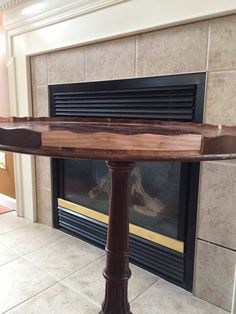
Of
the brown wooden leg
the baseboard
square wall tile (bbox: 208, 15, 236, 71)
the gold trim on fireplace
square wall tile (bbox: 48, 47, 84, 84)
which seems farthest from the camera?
the baseboard

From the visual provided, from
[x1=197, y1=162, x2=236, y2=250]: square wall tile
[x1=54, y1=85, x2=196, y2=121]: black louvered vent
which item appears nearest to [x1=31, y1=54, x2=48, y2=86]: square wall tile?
[x1=54, y1=85, x2=196, y2=121]: black louvered vent

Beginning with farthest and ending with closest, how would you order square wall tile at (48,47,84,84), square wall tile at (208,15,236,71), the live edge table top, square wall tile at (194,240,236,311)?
square wall tile at (48,47,84,84), square wall tile at (194,240,236,311), square wall tile at (208,15,236,71), the live edge table top

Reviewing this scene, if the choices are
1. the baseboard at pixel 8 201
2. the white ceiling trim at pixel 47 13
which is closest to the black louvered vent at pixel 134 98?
the white ceiling trim at pixel 47 13

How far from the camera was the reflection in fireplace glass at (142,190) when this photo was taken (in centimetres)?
137

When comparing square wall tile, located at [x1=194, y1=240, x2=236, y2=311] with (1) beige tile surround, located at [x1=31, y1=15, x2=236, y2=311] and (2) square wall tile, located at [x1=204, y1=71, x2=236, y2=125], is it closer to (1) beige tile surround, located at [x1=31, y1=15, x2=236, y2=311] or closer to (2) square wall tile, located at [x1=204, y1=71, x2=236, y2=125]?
(1) beige tile surround, located at [x1=31, y1=15, x2=236, y2=311]

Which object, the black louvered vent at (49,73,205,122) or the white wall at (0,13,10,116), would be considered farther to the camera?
the white wall at (0,13,10,116)

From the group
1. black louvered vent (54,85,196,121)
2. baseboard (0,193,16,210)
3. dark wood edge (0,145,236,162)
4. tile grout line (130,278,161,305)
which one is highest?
black louvered vent (54,85,196,121)

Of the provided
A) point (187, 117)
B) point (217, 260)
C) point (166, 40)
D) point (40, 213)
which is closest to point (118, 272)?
point (217, 260)

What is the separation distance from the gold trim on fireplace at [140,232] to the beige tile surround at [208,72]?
123 millimetres

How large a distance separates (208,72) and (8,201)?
6.50 ft

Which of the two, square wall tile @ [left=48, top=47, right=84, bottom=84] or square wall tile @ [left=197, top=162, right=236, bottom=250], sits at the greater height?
square wall tile @ [left=48, top=47, right=84, bottom=84]

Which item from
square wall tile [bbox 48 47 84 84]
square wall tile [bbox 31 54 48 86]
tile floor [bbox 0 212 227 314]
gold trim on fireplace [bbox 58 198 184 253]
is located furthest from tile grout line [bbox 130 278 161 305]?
square wall tile [bbox 31 54 48 86]

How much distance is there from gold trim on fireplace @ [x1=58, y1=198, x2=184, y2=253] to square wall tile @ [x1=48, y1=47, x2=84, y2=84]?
0.83 meters

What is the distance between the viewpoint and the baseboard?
234cm
